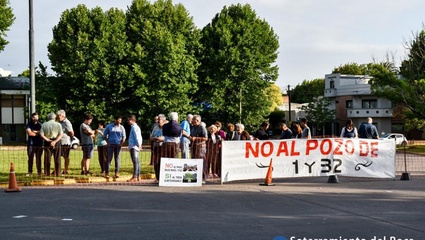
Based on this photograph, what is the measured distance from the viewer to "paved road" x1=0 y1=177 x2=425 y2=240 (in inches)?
326

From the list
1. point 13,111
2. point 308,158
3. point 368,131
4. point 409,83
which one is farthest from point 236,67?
point 308,158

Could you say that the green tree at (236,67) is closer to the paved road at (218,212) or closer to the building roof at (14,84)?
the building roof at (14,84)

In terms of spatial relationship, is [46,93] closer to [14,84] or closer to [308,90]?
[14,84]

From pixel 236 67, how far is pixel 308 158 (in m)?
39.0

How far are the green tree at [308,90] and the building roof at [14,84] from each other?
54.4 m

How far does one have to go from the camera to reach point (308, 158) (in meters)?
15.7

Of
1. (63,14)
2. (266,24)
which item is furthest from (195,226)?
(266,24)

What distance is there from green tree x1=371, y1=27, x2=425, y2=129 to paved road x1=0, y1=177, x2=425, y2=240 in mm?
27472

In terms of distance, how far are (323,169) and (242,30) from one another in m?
41.5

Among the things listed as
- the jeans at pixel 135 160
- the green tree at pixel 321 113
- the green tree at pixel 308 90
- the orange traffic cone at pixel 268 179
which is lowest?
the orange traffic cone at pixel 268 179

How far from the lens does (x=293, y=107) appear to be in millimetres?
101375

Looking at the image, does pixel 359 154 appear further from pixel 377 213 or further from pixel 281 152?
pixel 377 213

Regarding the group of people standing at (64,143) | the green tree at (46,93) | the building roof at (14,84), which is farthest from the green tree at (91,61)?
the group of people standing at (64,143)

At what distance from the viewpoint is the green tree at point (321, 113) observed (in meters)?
75.1
